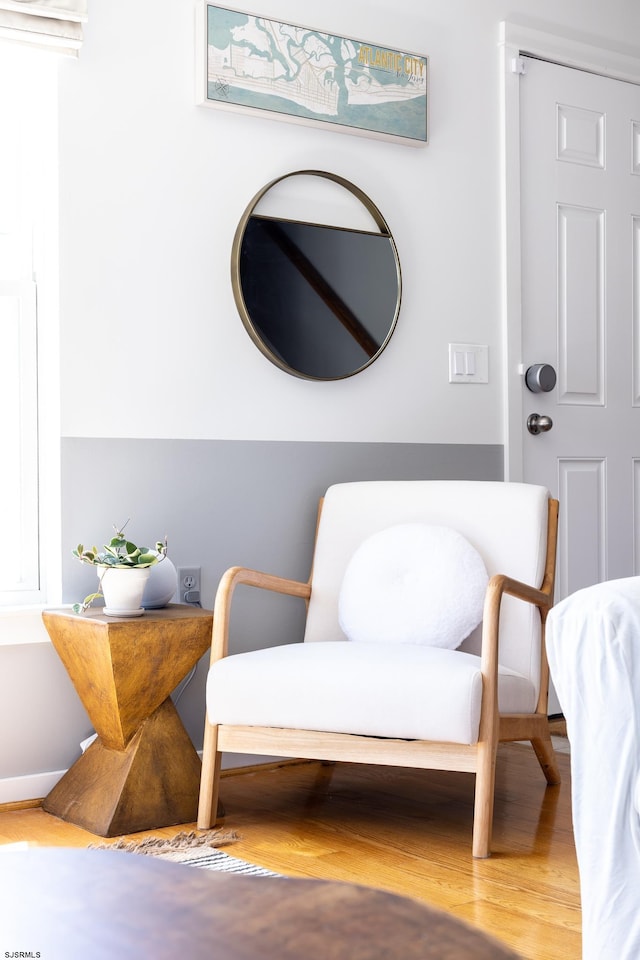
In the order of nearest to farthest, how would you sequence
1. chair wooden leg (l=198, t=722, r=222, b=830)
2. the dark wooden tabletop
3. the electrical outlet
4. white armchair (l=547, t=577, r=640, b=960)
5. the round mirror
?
the dark wooden tabletop, white armchair (l=547, t=577, r=640, b=960), chair wooden leg (l=198, t=722, r=222, b=830), the electrical outlet, the round mirror

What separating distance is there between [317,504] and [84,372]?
799 mm

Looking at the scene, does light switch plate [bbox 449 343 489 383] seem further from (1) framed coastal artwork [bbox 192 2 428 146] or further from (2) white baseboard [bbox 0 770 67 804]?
(2) white baseboard [bbox 0 770 67 804]

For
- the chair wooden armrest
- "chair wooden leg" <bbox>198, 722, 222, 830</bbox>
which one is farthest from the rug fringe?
the chair wooden armrest

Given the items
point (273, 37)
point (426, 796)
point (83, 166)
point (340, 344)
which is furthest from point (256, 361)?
point (426, 796)

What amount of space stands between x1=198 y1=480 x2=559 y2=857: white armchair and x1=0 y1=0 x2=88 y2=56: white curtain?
1361 mm

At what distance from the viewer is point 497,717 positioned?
2.18 metres

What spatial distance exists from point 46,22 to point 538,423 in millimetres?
1926

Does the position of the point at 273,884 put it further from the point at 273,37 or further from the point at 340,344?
the point at 273,37

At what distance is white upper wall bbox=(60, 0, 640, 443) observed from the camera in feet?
8.92

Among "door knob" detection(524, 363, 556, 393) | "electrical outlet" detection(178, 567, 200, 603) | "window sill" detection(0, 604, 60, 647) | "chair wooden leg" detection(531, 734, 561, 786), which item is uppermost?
"door knob" detection(524, 363, 556, 393)

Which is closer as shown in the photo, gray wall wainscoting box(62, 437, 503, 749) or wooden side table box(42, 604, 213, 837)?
wooden side table box(42, 604, 213, 837)

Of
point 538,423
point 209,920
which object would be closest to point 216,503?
point 538,423

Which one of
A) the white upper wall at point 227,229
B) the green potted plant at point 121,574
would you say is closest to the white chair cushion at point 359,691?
the green potted plant at point 121,574

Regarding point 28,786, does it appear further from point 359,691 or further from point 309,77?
point 309,77
